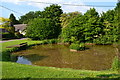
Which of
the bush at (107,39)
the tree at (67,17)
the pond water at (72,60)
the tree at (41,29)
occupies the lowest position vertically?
the pond water at (72,60)

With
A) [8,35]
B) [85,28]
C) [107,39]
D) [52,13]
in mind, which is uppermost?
[52,13]

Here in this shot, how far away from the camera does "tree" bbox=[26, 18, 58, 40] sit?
3125cm

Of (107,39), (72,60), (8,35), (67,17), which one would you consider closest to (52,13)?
(67,17)

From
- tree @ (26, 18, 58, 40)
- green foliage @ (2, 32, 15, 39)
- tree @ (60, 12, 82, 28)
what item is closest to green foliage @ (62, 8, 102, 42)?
tree @ (60, 12, 82, 28)

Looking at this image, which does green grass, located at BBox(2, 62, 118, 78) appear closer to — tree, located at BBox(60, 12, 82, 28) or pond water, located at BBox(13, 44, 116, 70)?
pond water, located at BBox(13, 44, 116, 70)

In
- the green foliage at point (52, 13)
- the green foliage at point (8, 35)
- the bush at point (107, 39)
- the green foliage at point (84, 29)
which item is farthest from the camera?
the green foliage at point (52, 13)

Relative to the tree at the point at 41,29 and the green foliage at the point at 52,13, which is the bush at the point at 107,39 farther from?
the green foliage at the point at 52,13

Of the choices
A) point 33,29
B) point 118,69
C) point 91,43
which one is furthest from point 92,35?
point 118,69

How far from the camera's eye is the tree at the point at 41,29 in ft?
103

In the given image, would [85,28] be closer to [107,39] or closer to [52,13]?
[107,39]

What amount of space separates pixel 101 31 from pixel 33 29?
15.0m

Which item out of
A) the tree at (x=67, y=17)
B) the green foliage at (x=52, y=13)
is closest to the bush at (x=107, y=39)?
the tree at (x=67, y=17)

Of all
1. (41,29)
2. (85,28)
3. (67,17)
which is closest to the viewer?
(85,28)

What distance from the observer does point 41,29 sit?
3133 cm
